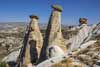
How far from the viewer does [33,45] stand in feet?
113

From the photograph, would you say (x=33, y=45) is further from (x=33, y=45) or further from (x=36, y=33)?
(x=36, y=33)

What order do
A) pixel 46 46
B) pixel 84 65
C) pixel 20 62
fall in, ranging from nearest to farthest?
1. pixel 84 65
2. pixel 46 46
3. pixel 20 62

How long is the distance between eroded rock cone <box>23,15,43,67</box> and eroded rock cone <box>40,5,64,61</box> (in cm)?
334

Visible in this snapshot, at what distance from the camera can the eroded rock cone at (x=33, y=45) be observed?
1319 inches

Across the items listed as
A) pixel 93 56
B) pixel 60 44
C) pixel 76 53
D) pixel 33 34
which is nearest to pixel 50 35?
pixel 60 44

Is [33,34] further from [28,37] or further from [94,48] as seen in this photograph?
[94,48]

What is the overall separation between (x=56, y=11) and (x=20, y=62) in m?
8.06

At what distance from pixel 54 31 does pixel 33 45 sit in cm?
435

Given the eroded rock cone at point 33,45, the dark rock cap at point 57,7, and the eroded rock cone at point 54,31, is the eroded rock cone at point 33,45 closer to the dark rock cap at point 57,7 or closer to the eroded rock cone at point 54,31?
the eroded rock cone at point 54,31

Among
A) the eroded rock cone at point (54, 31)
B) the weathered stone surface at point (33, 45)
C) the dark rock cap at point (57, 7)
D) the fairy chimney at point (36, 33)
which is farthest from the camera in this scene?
the fairy chimney at point (36, 33)

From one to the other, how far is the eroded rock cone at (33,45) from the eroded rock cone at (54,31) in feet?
10.9

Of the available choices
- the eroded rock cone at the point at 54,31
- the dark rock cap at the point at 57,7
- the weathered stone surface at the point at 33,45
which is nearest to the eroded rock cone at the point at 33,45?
the weathered stone surface at the point at 33,45

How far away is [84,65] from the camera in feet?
62.7

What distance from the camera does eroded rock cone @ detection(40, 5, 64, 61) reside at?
30477 mm
